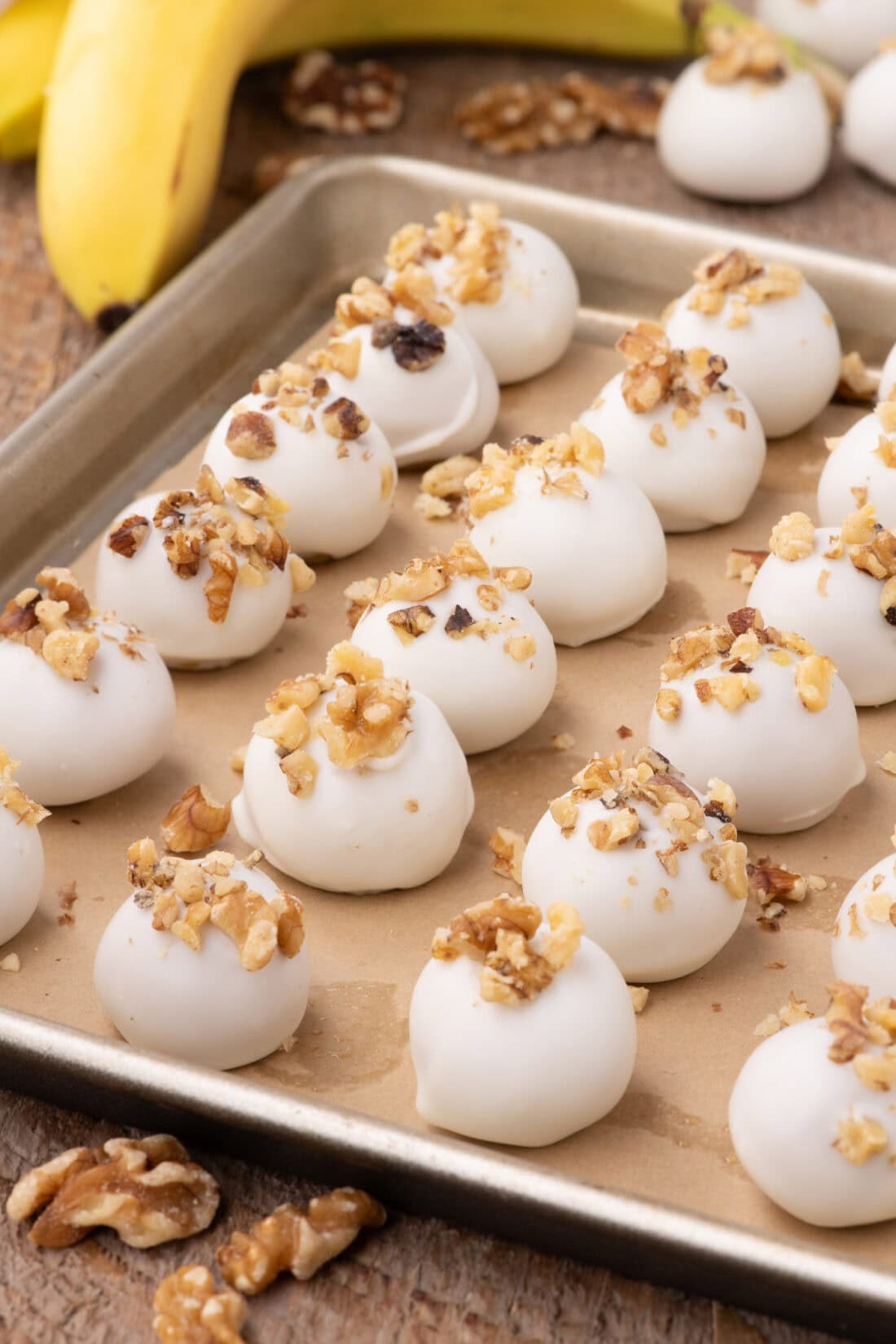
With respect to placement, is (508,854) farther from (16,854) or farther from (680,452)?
(680,452)

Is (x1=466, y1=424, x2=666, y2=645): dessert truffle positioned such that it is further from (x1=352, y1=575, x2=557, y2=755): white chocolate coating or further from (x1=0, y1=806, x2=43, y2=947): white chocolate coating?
(x1=0, y1=806, x2=43, y2=947): white chocolate coating

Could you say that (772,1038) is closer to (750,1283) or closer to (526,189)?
(750,1283)

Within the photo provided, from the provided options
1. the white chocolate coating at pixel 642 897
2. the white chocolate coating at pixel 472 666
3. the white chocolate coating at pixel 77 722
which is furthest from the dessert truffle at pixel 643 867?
the white chocolate coating at pixel 77 722

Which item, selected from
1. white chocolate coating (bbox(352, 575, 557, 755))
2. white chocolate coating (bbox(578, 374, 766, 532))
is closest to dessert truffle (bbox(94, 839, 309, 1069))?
white chocolate coating (bbox(352, 575, 557, 755))

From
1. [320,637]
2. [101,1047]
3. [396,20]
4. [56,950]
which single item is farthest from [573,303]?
[101,1047]

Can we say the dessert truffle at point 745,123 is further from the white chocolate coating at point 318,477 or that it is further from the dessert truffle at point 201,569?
the dessert truffle at point 201,569

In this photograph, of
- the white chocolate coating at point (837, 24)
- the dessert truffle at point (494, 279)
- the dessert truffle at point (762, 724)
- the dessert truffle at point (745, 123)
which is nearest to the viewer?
the dessert truffle at point (762, 724)
